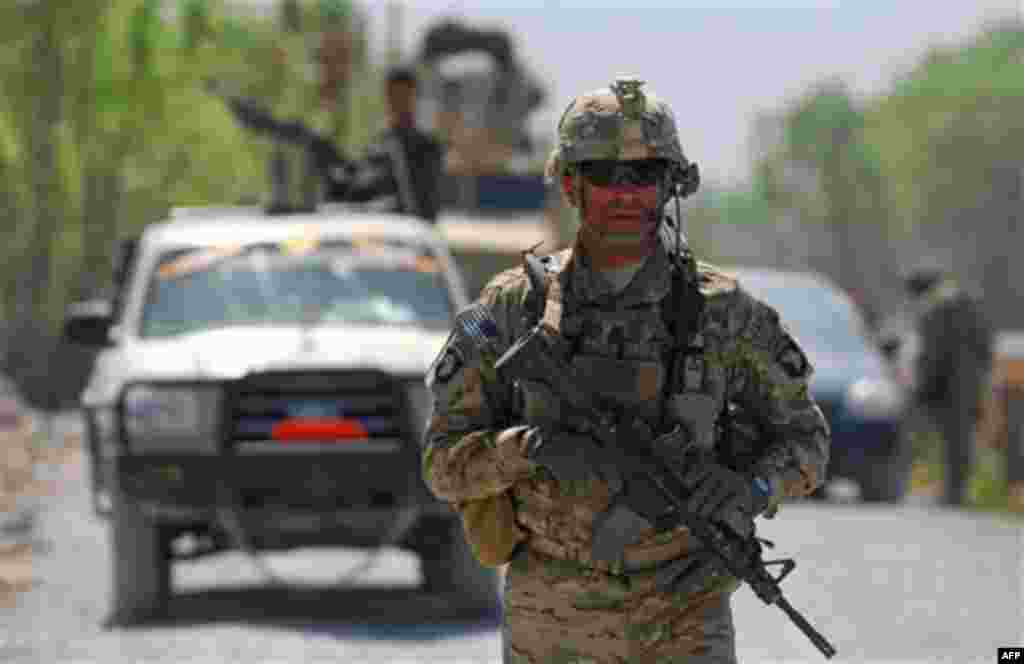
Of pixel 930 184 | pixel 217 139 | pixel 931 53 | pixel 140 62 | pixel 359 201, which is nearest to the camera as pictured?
pixel 359 201

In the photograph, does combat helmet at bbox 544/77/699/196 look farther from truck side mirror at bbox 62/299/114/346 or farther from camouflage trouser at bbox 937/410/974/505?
camouflage trouser at bbox 937/410/974/505

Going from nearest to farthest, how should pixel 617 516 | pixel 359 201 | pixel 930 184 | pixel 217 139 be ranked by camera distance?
pixel 617 516 → pixel 359 201 → pixel 217 139 → pixel 930 184

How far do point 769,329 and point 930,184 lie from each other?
106 metres

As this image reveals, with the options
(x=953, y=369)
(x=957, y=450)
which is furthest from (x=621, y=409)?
(x=957, y=450)

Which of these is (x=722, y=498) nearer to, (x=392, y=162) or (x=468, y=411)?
(x=468, y=411)

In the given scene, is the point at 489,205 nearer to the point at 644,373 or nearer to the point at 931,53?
the point at 644,373

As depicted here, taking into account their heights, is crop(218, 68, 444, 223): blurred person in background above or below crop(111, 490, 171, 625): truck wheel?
above

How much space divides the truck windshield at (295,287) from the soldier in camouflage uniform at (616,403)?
6844 millimetres

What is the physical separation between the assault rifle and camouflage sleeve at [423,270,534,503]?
128 millimetres

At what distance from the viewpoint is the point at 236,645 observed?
1095 cm

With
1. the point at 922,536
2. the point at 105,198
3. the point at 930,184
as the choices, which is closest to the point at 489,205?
the point at 922,536

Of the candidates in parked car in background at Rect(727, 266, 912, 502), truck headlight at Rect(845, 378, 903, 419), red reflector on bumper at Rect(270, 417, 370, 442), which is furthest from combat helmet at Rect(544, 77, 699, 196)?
truck headlight at Rect(845, 378, 903, 419)

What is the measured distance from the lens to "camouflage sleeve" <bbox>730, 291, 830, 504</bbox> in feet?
17.8

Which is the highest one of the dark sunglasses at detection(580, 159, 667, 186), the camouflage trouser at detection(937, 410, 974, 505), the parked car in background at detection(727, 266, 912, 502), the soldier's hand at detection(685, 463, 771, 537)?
the dark sunglasses at detection(580, 159, 667, 186)
